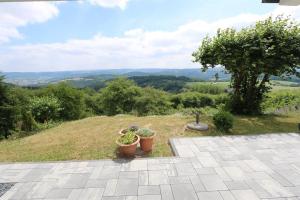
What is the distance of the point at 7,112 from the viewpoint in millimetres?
10352

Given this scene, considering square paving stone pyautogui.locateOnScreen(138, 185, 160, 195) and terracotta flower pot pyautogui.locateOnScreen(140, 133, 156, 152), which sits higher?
terracotta flower pot pyautogui.locateOnScreen(140, 133, 156, 152)

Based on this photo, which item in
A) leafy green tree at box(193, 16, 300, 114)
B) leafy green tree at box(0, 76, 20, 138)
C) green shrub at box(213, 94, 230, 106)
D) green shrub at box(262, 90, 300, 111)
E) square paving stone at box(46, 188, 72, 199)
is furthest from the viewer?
leafy green tree at box(0, 76, 20, 138)

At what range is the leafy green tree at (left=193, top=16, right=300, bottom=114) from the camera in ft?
22.9

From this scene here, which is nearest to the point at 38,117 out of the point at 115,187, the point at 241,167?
the point at 115,187

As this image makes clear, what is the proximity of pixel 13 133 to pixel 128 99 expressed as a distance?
670 inches

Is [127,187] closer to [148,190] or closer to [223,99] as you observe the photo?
[148,190]

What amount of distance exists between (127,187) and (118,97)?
2406 centimetres

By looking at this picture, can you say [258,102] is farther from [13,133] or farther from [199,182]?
[13,133]

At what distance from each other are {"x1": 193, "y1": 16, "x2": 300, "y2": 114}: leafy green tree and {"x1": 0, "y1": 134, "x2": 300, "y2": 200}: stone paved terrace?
306cm

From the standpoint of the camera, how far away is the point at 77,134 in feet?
24.0

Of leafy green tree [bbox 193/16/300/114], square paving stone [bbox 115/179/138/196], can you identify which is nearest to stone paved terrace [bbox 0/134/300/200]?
square paving stone [bbox 115/179/138/196]

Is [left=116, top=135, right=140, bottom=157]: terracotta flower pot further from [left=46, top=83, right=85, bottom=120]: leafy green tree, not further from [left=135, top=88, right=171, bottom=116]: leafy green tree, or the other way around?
[left=46, top=83, right=85, bottom=120]: leafy green tree

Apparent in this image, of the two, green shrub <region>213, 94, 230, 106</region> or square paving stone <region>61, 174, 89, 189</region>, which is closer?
square paving stone <region>61, 174, 89, 189</region>

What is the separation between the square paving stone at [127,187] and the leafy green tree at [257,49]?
217 inches
